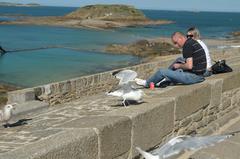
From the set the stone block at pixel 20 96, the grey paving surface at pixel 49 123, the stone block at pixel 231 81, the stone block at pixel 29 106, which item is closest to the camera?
the grey paving surface at pixel 49 123

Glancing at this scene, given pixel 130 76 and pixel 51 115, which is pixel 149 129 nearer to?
pixel 130 76

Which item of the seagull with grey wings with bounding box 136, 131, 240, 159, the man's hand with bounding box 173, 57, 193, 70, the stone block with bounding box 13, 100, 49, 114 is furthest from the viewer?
the stone block with bounding box 13, 100, 49, 114

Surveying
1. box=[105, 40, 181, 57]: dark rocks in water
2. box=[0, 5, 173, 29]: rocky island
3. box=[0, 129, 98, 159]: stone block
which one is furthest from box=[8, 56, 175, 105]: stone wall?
box=[0, 5, 173, 29]: rocky island

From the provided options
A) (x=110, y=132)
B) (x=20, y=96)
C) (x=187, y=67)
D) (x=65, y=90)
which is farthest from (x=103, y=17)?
(x=110, y=132)

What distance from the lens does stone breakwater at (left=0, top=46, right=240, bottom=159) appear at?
395 cm

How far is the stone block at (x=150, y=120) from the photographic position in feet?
16.1

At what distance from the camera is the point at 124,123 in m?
4.66

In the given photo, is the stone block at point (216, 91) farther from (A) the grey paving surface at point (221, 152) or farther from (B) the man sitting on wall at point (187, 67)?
(A) the grey paving surface at point (221, 152)

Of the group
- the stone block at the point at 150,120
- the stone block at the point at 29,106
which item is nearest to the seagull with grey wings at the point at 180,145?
the stone block at the point at 150,120

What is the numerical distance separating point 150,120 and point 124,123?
55 cm

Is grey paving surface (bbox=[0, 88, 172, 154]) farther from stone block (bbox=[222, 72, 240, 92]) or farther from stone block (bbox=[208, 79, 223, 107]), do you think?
stone block (bbox=[222, 72, 240, 92])

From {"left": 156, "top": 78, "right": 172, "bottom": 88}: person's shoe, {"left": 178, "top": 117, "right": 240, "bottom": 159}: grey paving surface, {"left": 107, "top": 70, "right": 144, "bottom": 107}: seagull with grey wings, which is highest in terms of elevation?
{"left": 107, "top": 70, "right": 144, "bottom": 107}: seagull with grey wings

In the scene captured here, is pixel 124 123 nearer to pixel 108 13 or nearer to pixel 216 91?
pixel 216 91

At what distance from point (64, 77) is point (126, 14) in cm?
7697
